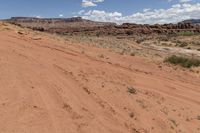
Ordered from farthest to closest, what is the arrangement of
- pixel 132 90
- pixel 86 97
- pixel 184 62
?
pixel 184 62 → pixel 132 90 → pixel 86 97

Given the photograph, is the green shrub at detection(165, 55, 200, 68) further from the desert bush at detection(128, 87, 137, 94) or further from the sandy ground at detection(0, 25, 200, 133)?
the desert bush at detection(128, 87, 137, 94)

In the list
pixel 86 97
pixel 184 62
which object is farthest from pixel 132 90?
pixel 184 62

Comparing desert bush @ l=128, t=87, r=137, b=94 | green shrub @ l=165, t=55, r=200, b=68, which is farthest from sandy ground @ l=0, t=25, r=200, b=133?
green shrub @ l=165, t=55, r=200, b=68

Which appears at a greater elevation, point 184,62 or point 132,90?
point 132,90

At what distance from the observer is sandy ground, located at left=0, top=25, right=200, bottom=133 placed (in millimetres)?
8406

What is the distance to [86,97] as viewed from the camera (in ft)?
33.8

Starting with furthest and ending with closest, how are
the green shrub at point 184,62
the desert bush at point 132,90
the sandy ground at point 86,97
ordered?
the green shrub at point 184,62
the desert bush at point 132,90
the sandy ground at point 86,97

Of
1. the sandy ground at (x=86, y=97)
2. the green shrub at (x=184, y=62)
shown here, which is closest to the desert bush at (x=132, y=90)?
the sandy ground at (x=86, y=97)

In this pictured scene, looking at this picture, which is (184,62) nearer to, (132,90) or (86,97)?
(132,90)

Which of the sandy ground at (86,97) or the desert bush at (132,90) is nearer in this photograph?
the sandy ground at (86,97)

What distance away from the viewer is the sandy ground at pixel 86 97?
841 cm

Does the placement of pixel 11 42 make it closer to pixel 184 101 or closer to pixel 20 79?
pixel 20 79

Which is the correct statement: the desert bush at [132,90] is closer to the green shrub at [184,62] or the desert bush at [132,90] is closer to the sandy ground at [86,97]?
the sandy ground at [86,97]

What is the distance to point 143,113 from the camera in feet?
32.4
